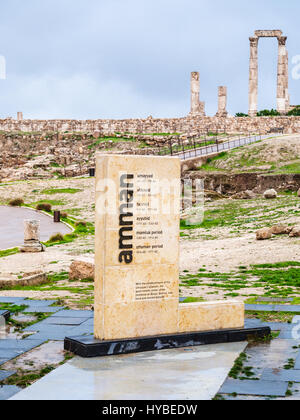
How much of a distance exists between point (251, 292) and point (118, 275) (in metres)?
5.51

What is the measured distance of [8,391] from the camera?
8.21 m

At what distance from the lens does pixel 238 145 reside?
4484 centimetres

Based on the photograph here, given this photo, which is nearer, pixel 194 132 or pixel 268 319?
pixel 268 319

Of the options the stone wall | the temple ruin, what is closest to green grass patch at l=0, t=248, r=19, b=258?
the stone wall

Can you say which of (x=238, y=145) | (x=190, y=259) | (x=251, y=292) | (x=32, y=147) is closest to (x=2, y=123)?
(x=32, y=147)

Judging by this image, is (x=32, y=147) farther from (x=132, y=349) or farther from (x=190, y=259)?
(x=132, y=349)

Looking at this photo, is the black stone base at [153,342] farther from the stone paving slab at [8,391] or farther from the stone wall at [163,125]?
the stone wall at [163,125]

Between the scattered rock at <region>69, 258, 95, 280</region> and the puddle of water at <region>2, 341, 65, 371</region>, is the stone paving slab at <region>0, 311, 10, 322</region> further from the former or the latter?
the scattered rock at <region>69, 258, 95, 280</region>

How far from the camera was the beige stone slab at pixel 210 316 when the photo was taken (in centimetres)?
1027

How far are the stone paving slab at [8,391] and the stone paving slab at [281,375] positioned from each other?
271 cm

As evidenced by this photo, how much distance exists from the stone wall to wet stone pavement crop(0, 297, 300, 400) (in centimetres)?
4262

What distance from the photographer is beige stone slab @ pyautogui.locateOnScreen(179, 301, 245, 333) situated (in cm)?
1027
